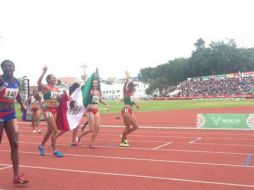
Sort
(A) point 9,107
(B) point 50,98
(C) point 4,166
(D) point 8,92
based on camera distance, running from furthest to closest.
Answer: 1. (B) point 50,98
2. (C) point 4,166
3. (A) point 9,107
4. (D) point 8,92

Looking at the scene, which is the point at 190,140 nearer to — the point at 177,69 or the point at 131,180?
the point at 131,180

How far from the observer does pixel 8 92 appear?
278 inches

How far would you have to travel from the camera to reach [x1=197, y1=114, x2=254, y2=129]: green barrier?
18.3 metres

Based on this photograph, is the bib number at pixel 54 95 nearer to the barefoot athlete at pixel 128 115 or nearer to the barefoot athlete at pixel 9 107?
the barefoot athlete at pixel 128 115

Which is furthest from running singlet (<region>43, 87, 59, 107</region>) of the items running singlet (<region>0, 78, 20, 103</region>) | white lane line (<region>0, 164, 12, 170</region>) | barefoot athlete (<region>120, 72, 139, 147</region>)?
running singlet (<region>0, 78, 20, 103</region>)

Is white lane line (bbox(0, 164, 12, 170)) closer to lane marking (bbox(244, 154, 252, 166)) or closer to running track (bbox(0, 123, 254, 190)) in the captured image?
running track (bbox(0, 123, 254, 190))

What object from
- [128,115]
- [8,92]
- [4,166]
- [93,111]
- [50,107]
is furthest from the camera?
[128,115]

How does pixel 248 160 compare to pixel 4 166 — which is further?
pixel 248 160

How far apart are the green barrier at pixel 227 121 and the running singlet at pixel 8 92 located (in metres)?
13.4

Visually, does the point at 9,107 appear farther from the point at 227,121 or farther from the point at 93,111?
the point at 227,121

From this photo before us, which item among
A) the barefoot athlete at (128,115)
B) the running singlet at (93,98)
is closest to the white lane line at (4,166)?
the running singlet at (93,98)

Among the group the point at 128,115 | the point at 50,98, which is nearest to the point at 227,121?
the point at 128,115

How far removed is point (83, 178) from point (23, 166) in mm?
2045

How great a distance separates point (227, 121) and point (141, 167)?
434 inches
